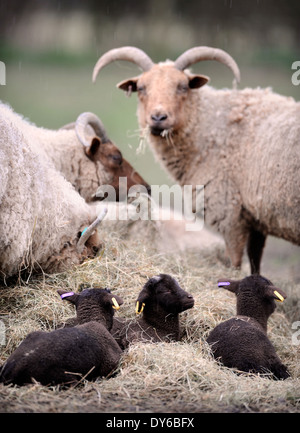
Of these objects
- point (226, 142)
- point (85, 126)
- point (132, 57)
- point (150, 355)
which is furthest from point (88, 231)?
point (132, 57)

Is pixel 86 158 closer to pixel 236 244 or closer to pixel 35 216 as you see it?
pixel 236 244

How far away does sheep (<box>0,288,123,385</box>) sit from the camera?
352 cm

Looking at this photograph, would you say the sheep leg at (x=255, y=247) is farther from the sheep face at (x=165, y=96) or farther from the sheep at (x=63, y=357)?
the sheep at (x=63, y=357)

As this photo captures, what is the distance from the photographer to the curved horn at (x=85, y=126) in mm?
6781

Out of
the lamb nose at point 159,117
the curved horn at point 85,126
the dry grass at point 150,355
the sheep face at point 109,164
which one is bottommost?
the dry grass at point 150,355

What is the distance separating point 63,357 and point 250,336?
1383 millimetres

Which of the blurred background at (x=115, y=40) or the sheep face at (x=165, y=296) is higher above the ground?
the blurred background at (x=115, y=40)

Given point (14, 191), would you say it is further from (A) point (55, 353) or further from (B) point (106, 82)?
(B) point (106, 82)

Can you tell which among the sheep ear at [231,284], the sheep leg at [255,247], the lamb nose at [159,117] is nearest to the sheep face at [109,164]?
the lamb nose at [159,117]

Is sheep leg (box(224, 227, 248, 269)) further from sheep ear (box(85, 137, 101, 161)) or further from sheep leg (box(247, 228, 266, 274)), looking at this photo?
sheep ear (box(85, 137, 101, 161))

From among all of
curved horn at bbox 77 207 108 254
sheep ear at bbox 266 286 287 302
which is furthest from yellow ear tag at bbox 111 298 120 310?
sheep ear at bbox 266 286 287 302

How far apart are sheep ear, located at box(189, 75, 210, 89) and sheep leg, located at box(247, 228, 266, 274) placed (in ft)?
6.23
